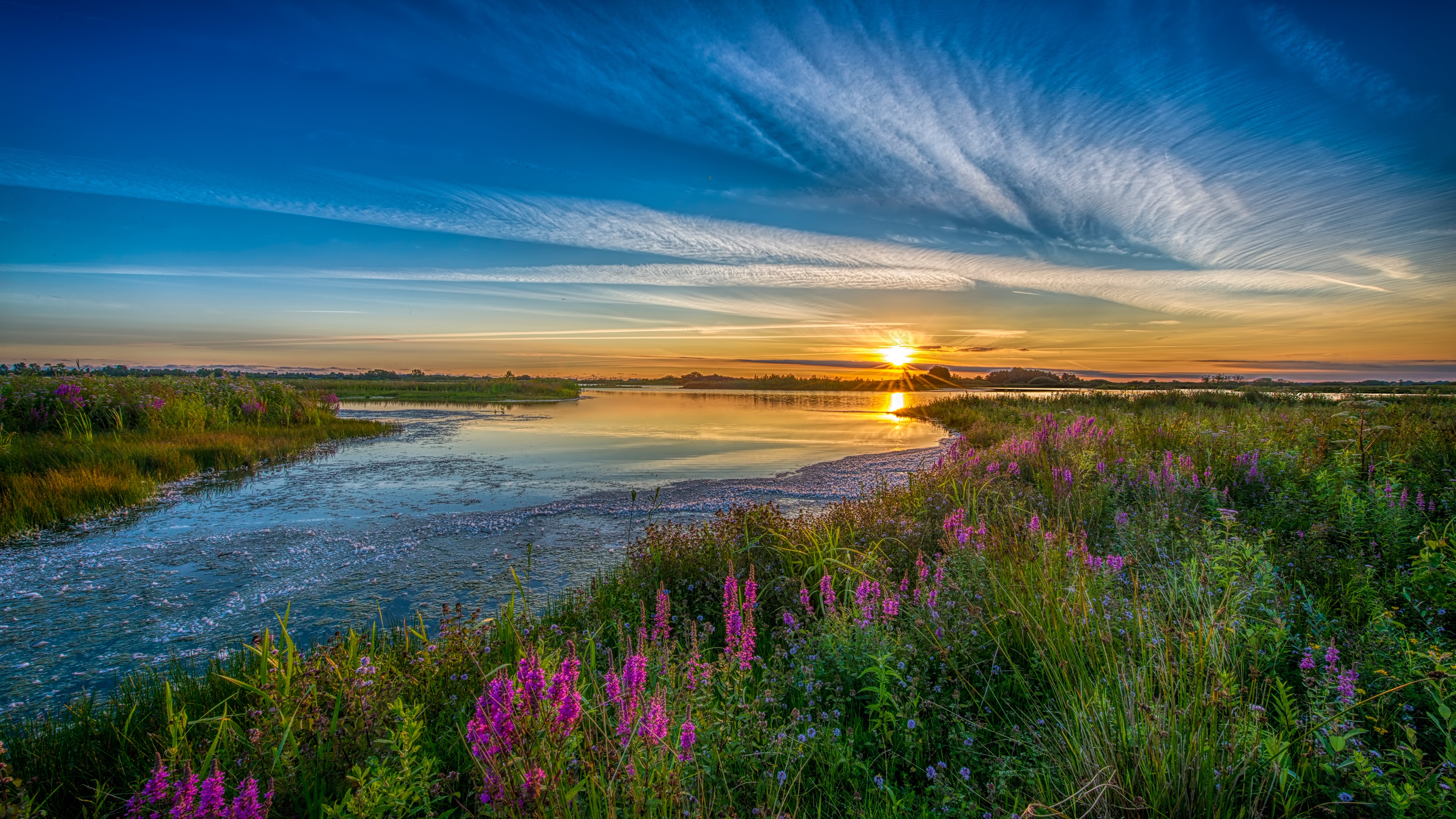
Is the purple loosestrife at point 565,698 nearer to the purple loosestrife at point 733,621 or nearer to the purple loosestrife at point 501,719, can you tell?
the purple loosestrife at point 501,719

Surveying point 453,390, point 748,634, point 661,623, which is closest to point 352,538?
point 661,623

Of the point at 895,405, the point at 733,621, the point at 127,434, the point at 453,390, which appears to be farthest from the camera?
the point at 453,390

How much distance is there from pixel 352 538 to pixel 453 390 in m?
50.7

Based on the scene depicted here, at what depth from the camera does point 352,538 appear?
7.68 meters

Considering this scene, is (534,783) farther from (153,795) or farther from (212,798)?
(153,795)

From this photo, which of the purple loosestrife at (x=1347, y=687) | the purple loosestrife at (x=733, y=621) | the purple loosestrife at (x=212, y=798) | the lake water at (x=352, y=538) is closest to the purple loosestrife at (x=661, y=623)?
the purple loosestrife at (x=733, y=621)

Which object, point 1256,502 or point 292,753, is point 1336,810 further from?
point 1256,502

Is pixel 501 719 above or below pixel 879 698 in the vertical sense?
above

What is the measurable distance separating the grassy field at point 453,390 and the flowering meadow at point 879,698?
4102 centimetres

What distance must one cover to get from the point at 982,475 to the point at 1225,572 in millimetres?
5157

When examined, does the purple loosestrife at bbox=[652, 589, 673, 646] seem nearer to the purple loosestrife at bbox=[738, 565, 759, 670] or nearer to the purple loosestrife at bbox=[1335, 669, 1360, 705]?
the purple loosestrife at bbox=[738, 565, 759, 670]

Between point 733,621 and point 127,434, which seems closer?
point 733,621

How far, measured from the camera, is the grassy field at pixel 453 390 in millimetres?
46500

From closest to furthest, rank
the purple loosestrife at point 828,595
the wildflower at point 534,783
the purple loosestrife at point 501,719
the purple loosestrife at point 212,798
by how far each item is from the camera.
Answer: the purple loosestrife at point 212,798
the wildflower at point 534,783
the purple loosestrife at point 501,719
the purple loosestrife at point 828,595
